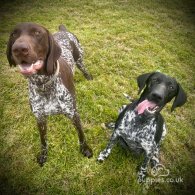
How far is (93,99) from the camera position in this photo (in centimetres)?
543

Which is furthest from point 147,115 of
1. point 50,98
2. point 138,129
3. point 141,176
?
point 50,98

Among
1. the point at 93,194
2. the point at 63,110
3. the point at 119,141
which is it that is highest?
the point at 63,110

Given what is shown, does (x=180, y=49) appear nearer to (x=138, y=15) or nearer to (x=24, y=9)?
(x=138, y=15)

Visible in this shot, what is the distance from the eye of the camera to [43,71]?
10.3 ft

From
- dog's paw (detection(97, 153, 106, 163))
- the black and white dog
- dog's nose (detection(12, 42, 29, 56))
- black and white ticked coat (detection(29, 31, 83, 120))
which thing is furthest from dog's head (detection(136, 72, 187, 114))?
dog's nose (detection(12, 42, 29, 56))

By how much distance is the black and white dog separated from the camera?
3.55m

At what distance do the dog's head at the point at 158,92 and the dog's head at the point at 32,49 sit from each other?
55.6 inches

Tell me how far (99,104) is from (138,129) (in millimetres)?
1663

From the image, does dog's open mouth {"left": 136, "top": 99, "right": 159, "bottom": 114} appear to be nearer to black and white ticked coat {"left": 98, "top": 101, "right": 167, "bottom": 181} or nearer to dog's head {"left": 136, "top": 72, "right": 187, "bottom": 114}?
dog's head {"left": 136, "top": 72, "right": 187, "bottom": 114}

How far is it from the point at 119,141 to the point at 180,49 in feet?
14.7

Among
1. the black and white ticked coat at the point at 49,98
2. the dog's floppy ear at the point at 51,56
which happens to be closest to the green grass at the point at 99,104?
the black and white ticked coat at the point at 49,98

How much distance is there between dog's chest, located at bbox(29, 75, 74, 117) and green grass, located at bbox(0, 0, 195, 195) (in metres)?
1.11

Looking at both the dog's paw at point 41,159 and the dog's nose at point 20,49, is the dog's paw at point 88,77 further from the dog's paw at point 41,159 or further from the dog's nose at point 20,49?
the dog's nose at point 20,49

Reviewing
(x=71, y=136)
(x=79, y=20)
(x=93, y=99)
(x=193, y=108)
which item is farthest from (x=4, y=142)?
(x=79, y=20)
